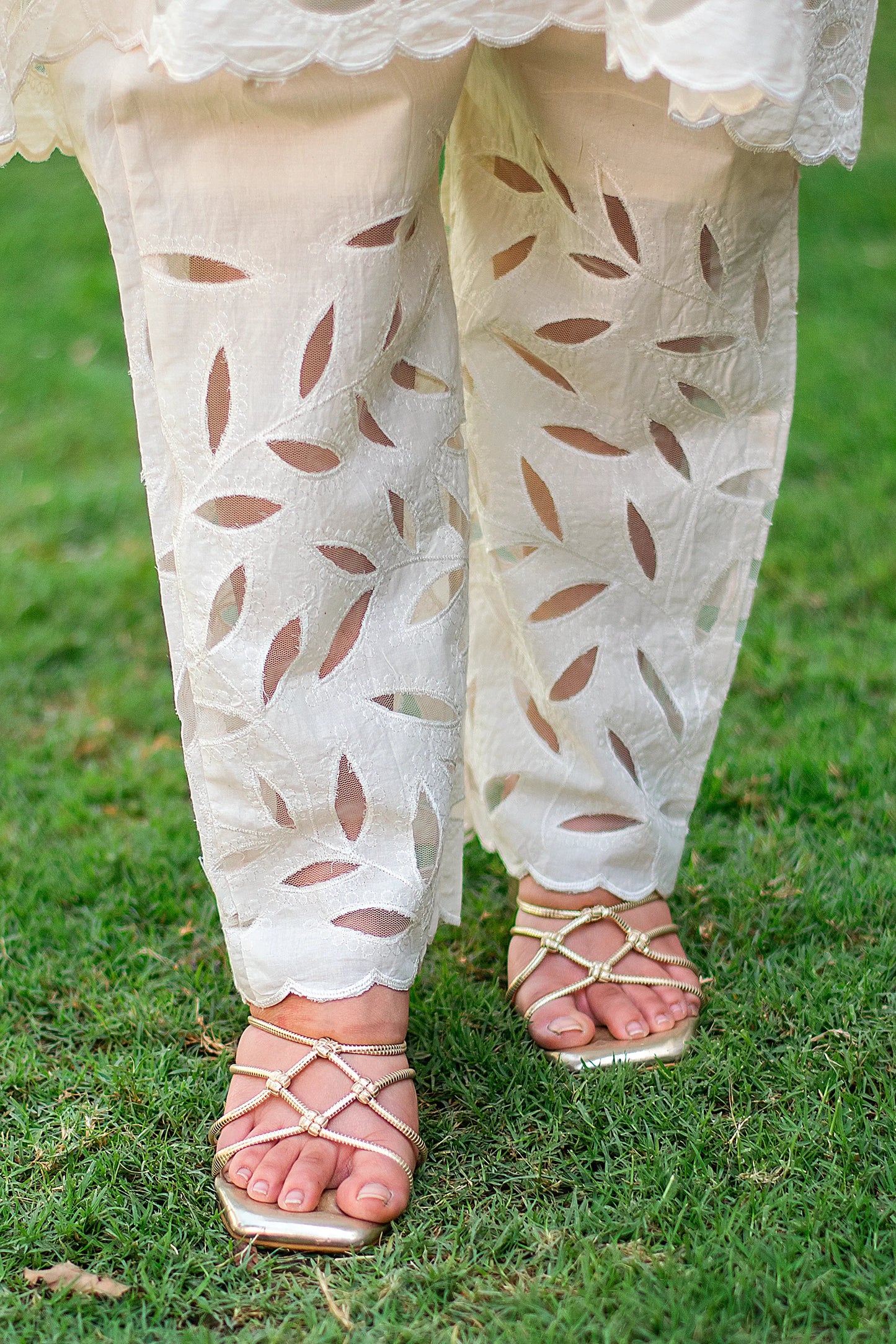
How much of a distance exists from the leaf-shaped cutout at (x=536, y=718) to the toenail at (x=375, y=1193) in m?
0.49

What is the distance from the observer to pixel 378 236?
107cm

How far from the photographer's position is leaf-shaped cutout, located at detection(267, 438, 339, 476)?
1.09 metres

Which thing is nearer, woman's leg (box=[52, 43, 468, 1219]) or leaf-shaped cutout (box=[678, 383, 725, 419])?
woman's leg (box=[52, 43, 468, 1219])

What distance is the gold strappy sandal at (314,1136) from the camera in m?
1.12

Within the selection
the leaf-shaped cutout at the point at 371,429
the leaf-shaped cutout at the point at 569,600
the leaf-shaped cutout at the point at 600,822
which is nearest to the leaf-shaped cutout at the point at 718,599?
the leaf-shaped cutout at the point at 569,600

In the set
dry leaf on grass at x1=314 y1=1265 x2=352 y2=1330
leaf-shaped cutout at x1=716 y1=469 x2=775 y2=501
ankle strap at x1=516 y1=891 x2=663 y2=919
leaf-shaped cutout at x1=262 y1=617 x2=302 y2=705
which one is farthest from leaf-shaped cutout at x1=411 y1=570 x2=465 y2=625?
dry leaf on grass at x1=314 y1=1265 x2=352 y2=1330

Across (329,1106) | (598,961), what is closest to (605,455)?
(598,961)

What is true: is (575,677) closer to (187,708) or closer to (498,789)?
(498,789)

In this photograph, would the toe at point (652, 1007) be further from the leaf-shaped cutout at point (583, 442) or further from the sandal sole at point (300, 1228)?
the leaf-shaped cutout at point (583, 442)

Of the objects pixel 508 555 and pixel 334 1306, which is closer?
pixel 334 1306

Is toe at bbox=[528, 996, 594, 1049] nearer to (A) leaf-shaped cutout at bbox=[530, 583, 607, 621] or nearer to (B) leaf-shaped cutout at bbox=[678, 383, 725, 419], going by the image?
(A) leaf-shaped cutout at bbox=[530, 583, 607, 621]

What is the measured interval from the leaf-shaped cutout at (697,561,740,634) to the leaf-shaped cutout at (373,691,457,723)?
13.5 inches

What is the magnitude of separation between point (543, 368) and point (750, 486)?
25cm

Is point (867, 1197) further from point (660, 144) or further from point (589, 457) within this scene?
point (660, 144)
